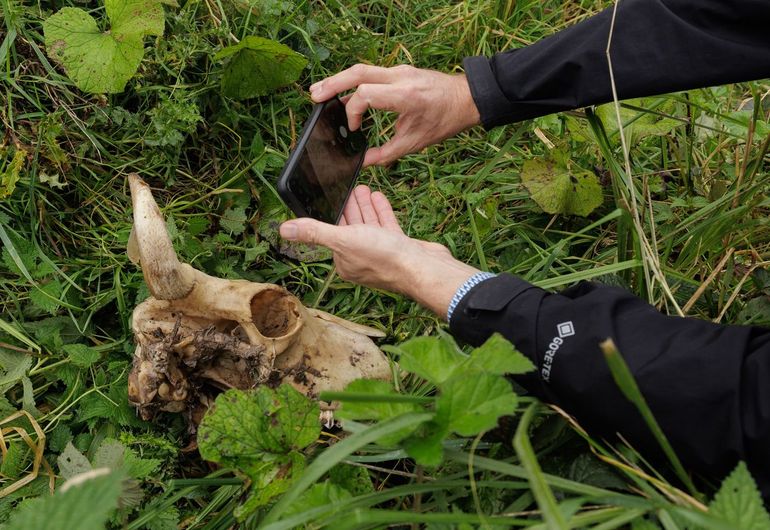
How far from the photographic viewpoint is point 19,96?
8.48ft

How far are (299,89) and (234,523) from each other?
1833mm

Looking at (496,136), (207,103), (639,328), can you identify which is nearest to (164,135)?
(207,103)

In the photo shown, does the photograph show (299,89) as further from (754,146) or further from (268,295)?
(754,146)

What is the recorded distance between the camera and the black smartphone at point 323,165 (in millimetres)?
2074

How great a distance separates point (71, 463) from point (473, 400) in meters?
1.32

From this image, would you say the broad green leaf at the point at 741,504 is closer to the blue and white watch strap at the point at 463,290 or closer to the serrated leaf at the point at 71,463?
the blue and white watch strap at the point at 463,290

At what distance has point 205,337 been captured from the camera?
197 centimetres

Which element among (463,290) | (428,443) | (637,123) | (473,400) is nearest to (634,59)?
(637,123)

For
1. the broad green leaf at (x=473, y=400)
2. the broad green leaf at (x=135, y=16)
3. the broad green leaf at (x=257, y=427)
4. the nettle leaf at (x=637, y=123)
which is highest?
the broad green leaf at (x=135, y=16)

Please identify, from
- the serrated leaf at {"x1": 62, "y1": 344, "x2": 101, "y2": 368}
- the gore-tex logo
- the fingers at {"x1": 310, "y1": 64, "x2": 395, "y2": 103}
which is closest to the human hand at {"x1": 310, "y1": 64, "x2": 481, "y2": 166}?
the fingers at {"x1": 310, "y1": 64, "x2": 395, "y2": 103}

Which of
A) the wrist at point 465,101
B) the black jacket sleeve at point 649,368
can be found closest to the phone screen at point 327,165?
the wrist at point 465,101

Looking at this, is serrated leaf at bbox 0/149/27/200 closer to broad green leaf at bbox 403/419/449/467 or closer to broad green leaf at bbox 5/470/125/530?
broad green leaf at bbox 5/470/125/530

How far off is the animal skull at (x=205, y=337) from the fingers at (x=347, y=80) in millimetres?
698

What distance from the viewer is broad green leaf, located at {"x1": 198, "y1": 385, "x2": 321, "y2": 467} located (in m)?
1.64
